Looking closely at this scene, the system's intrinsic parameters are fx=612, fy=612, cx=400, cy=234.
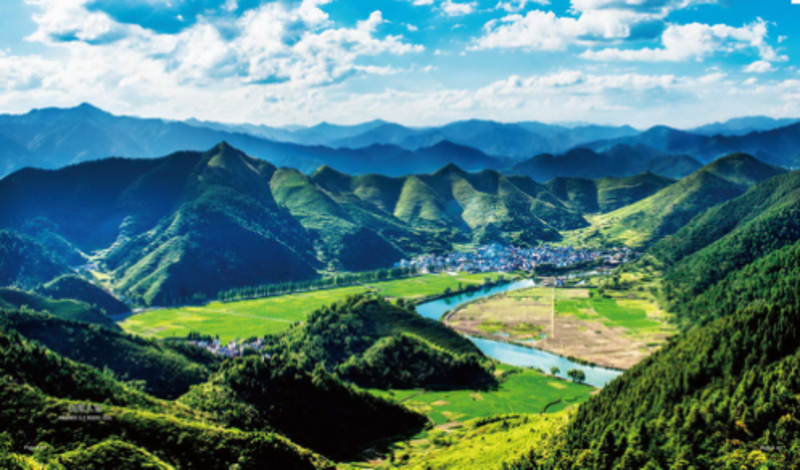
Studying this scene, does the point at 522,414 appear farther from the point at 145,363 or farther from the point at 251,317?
the point at 251,317

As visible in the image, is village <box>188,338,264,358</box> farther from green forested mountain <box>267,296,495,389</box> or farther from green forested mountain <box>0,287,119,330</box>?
green forested mountain <box>0,287,119,330</box>

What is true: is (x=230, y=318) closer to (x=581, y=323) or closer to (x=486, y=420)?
(x=581, y=323)

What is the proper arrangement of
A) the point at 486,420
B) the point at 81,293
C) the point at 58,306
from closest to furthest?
the point at 486,420 < the point at 58,306 < the point at 81,293

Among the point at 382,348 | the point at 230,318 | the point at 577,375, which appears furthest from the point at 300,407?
the point at 230,318

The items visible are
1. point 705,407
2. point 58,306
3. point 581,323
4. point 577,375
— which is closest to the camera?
point 705,407

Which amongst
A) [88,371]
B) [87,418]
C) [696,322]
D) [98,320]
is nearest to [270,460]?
→ [87,418]

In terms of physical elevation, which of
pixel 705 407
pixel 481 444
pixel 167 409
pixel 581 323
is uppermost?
pixel 705 407

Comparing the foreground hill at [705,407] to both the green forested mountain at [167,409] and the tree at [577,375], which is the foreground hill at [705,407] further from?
the tree at [577,375]

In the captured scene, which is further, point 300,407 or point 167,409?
point 300,407
